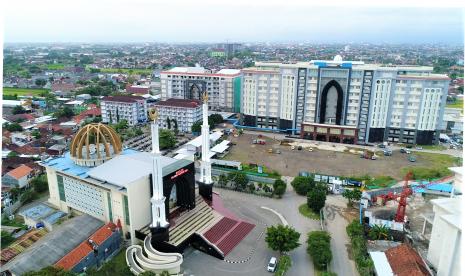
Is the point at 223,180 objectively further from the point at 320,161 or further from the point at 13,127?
the point at 13,127

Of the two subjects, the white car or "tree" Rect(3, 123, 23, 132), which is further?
"tree" Rect(3, 123, 23, 132)

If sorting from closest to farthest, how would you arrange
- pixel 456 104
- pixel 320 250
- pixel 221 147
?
pixel 320 250 < pixel 221 147 < pixel 456 104

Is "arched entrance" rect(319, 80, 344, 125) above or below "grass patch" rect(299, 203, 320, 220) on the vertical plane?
above

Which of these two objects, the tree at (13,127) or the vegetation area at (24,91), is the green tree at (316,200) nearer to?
the tree at (13,127)

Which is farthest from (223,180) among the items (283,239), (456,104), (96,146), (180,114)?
(456,104)

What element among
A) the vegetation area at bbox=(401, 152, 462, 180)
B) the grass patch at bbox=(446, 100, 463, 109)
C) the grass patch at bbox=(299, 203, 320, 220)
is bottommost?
the grass patch at bbox=(299, 203, 320, 220)

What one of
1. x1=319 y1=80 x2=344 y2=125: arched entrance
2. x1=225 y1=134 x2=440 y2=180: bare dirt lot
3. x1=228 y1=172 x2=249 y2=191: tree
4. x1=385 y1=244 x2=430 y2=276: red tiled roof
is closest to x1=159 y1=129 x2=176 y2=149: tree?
x1=225 y1=134 x2=440 y2=180: bare dirt lot

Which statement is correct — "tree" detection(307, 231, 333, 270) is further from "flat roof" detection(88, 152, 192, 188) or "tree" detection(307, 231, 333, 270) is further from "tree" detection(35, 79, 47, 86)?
"tree" detection(35, 79, 47, 86)

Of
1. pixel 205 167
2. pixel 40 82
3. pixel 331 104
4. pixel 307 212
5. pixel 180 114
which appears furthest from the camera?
pixel 40 82
